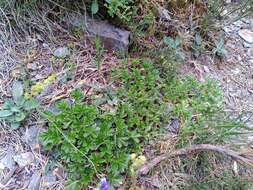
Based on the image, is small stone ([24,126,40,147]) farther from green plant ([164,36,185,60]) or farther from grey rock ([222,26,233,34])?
grey rock ([222,26,233,34])

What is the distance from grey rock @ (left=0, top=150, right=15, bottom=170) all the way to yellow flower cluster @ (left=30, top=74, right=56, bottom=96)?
0.86ft

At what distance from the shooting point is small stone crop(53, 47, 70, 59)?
1935 mm

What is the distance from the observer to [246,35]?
7.92ft

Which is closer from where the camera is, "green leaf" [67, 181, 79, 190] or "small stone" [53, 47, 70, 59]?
"green leaf" [67, 181, 79, 190]

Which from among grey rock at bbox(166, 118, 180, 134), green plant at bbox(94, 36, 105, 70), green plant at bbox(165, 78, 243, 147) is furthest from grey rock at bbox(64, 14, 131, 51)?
grey rock at bbox(166, 118, 180, 134)

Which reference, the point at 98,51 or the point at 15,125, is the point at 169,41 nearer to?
the point at 98,51

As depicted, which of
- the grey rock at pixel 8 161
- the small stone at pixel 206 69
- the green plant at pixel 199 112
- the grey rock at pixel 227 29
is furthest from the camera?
the grey rock at pixel 227 29

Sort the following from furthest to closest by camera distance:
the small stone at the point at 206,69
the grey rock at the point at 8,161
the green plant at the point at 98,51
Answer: the small stone at the point at 206,69 → the green plant at the point at 98,51 → the grey rock at the point at 8,161

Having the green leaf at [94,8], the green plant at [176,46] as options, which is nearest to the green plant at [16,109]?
the green leaf at [94,8]

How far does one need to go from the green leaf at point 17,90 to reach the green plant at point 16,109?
1 centimetres

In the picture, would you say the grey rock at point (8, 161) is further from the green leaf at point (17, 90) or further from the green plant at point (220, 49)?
Result: the green plant at point (220, 49)

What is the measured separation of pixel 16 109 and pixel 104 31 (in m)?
0.60

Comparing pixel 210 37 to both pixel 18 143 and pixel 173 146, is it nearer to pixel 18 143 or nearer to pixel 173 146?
pixel 173 146

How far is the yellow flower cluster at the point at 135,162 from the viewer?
153 centimetres
